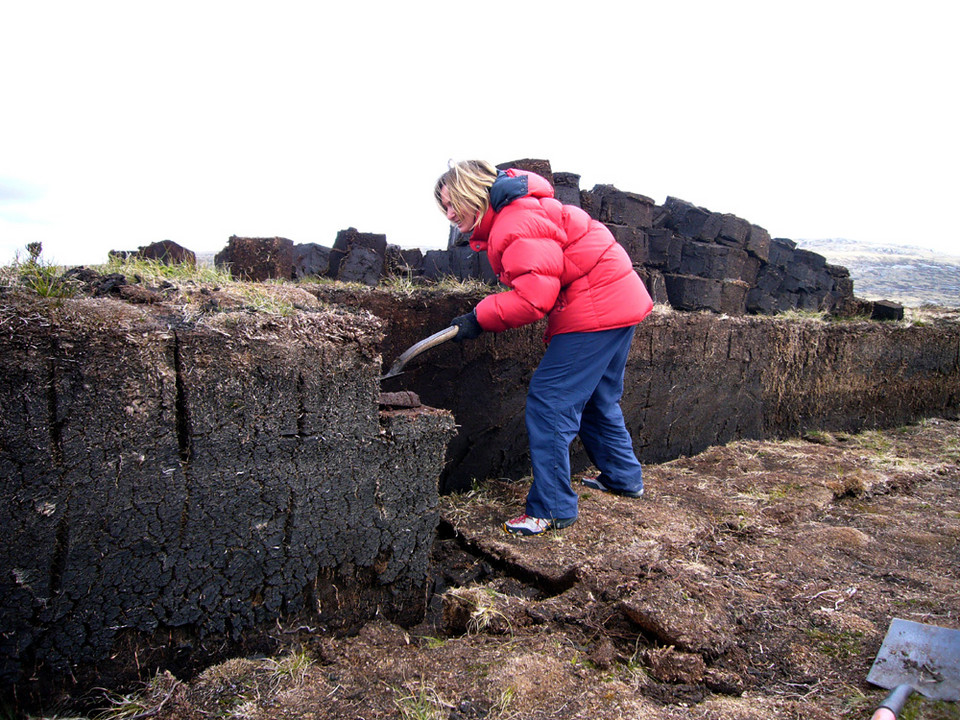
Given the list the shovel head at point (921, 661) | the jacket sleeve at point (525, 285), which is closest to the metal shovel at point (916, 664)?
the shovel head at point (921, 661)

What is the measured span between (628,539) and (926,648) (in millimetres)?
1228

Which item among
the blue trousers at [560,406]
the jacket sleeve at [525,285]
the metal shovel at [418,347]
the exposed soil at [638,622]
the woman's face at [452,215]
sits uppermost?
the woman's face at [452,215]

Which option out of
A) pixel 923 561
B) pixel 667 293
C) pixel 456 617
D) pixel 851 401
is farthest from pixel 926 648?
pixel 851 401

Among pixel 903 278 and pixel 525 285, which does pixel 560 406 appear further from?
pixel 903 278

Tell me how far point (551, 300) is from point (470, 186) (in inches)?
25.3

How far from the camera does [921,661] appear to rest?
190 centimetres

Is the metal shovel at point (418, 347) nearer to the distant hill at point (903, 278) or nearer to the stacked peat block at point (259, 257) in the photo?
the stacked peat block at point (259, 257)

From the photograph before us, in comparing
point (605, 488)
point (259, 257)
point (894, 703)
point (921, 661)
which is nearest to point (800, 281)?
point (605, 488)

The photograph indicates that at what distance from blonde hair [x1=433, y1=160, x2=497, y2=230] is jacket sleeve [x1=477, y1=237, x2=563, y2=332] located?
267 mm

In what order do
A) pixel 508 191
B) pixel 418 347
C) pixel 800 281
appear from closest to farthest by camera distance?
pixel 418 347 < pixel 508 191 < pixel 800 281

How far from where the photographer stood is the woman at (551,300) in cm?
291

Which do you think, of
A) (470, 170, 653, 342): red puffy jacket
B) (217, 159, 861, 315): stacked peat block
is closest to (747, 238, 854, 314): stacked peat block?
(217, 159, 861, 315): stacked peat block

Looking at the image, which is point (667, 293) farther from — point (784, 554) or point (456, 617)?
point (456, 617)

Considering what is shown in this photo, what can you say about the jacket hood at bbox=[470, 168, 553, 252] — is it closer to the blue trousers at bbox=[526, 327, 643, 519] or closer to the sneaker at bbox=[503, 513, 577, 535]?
the blue trousers at bbox=[526, 327, 643, 519]
